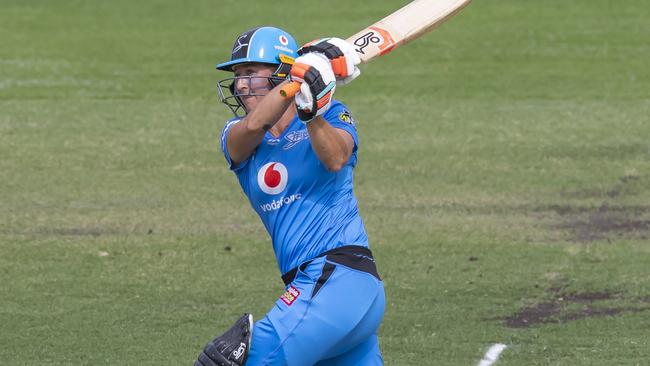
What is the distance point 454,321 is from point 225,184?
14.0ft

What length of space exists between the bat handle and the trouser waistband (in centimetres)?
77

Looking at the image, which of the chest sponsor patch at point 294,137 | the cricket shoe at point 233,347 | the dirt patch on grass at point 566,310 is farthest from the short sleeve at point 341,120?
the dirt patch on grass at point 566,310

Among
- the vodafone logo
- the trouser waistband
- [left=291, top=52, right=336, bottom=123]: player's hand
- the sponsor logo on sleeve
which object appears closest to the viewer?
[left=291, top=52, right=336, bottom=123]: player's hand

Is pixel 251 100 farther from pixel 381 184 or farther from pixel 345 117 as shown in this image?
pixel 381 184

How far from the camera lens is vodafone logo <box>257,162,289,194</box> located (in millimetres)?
6059

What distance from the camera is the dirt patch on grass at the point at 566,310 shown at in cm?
902

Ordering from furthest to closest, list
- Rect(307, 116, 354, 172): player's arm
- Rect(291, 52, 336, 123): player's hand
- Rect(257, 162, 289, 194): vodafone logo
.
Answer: Rect(257, 162, 289, 194): vodafone logo < Rect(307, 116, 354, 172): player's arm < Rect(291, 52, 336, 123): player's hand

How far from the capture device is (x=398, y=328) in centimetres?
888

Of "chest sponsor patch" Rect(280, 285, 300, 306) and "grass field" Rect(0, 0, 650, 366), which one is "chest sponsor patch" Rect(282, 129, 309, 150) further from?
"grass field" Rect(0, 0, 650, 366)

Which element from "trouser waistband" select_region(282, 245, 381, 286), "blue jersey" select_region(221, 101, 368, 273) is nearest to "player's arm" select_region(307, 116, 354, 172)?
"blue jersey" select_region(221, 101, 368, 273)

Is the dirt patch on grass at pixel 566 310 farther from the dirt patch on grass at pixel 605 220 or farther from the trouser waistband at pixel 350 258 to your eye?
the trouser waistband at pixel 350 258

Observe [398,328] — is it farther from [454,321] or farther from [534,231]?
[534,231]

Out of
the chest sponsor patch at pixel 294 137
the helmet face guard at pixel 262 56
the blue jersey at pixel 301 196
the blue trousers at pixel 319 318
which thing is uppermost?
the helmet face guard at pixel 262 56

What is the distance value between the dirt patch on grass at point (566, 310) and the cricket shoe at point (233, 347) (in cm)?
357
